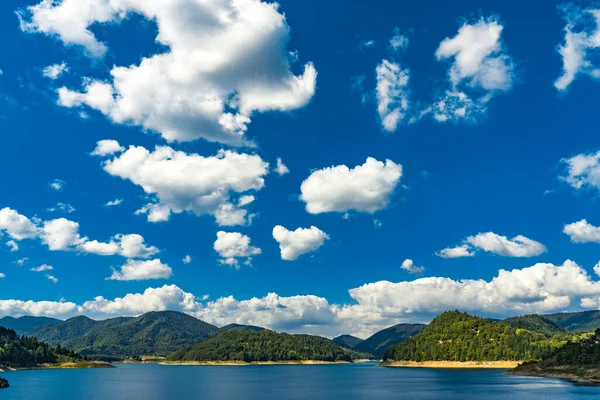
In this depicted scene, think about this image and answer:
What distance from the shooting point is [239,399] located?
433 feet

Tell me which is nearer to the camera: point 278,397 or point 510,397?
point 510,397

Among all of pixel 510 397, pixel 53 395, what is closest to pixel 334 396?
pixel 510 397

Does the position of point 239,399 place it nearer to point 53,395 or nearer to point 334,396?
point 334,396

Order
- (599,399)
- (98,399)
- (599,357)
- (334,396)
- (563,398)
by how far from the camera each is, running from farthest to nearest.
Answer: (599,357) < (334,396) < (98,399) < (563,398) < (599,399)

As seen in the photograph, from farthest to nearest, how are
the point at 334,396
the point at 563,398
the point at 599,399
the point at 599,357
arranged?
the point at 599,357, the point at 334,396, the point at 563,398, the point at 599,399

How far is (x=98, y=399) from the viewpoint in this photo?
131375 mm

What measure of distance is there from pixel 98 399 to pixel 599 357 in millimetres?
180220

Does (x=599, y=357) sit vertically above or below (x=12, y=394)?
above

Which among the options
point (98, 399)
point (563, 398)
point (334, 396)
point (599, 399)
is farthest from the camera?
point (334, 396)

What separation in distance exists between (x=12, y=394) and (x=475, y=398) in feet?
443

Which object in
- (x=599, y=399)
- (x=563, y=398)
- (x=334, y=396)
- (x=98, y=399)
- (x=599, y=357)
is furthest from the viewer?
(x=599, y=357)

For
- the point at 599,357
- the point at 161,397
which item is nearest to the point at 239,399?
the point at 161,397

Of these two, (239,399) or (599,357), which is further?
(599,357)

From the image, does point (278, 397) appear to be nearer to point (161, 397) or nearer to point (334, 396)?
point (334, 396)
